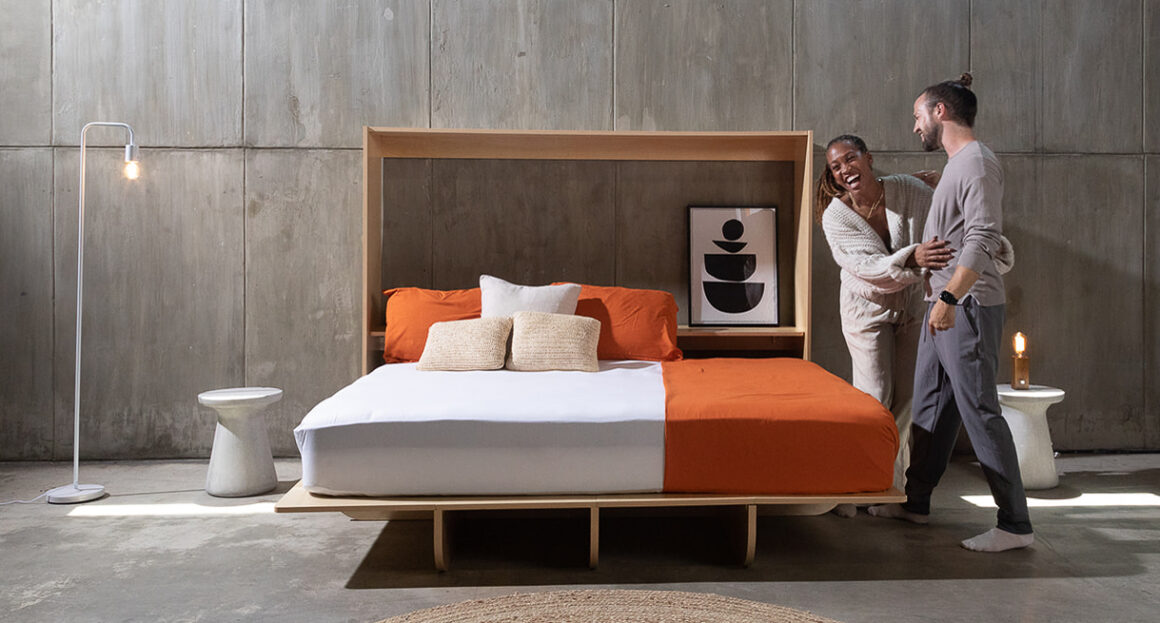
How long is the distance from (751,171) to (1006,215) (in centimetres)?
140

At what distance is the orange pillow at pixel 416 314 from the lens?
3979 millimetres

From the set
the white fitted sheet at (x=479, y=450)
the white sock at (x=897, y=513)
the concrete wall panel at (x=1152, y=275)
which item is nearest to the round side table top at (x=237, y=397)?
the white fitted sheet at (x=479, y=450)

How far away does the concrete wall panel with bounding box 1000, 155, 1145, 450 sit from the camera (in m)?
4.65

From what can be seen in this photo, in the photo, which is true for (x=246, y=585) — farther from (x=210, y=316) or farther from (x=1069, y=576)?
(x=1069, y=576)

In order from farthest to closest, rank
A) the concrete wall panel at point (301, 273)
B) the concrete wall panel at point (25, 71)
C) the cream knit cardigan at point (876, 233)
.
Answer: the concrete wall panel at point (301, 273) < the concrete wall panel at point (25, 71) < the cream knit cardigan at point (876, 233)

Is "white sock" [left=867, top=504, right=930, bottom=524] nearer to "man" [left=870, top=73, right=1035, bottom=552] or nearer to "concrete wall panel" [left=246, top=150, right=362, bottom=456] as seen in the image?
"man" [left=870, top=73, right=1035, bottom=552]

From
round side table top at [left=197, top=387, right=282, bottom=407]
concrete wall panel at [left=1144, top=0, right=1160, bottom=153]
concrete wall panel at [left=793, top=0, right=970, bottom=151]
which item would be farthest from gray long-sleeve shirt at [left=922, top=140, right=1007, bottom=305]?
round side table top at [left=197, top=387, right=282, bottom=407]

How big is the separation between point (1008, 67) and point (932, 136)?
6.29 feet

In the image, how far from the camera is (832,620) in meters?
2.34

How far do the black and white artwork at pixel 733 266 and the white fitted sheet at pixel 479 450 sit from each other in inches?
78.1

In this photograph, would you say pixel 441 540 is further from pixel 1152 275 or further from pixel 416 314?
pixel 1152 275

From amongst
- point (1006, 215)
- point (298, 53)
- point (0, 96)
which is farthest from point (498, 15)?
point (1006, 215)

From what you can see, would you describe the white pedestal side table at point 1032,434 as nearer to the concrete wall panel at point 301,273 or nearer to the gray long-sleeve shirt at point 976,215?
the gray long-sleeve shirt at point 976,215

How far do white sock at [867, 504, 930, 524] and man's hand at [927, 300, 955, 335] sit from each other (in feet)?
2.61
